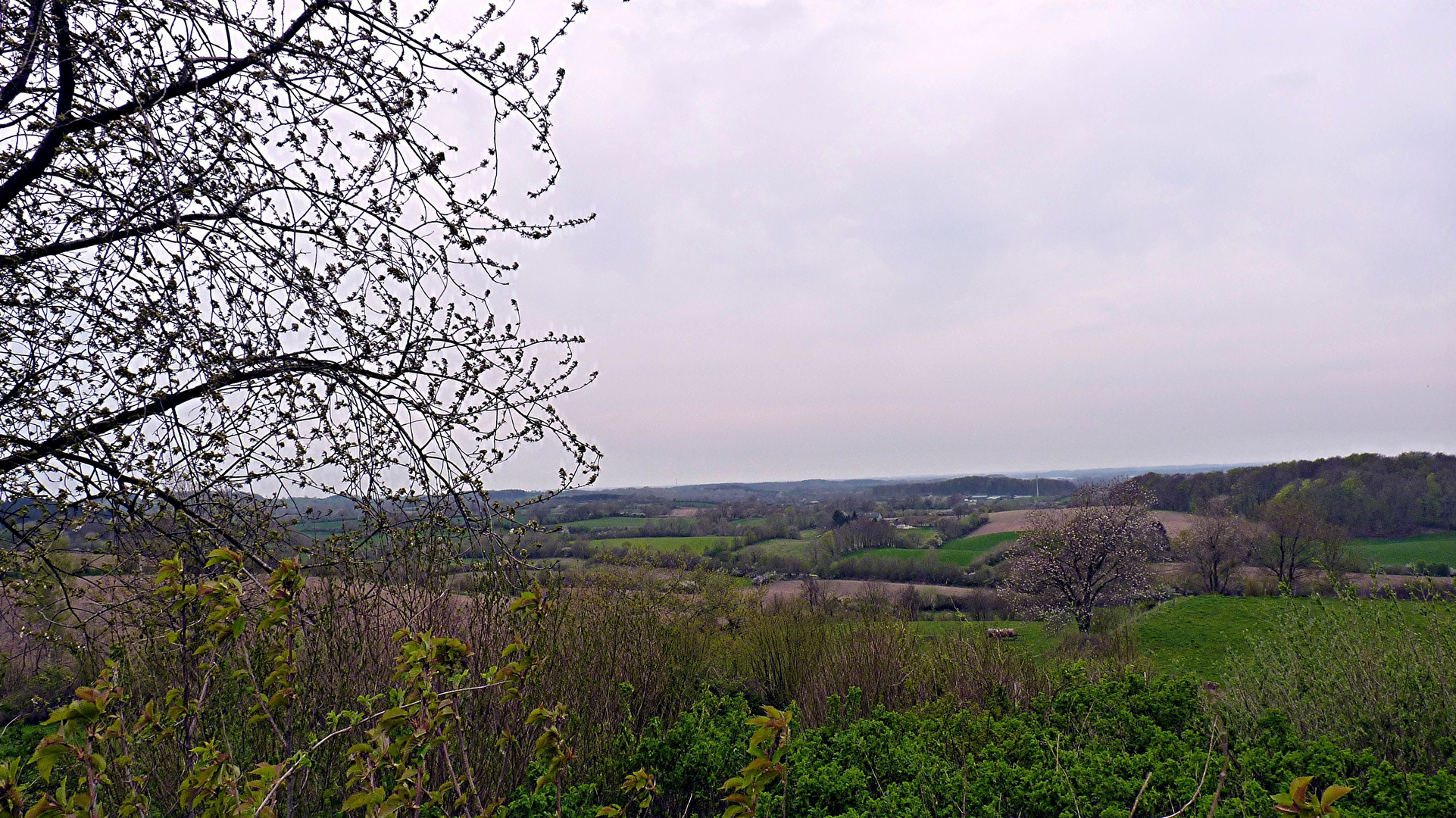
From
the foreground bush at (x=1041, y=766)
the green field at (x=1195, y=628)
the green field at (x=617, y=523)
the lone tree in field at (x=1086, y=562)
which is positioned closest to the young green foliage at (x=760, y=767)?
the foreground bush at (x=1041, y=766)

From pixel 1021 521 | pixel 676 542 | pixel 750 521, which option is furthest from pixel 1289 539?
pixel 750 521

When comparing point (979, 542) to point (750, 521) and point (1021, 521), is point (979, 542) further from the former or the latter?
point (750, 521)

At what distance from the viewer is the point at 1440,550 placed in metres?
34.3

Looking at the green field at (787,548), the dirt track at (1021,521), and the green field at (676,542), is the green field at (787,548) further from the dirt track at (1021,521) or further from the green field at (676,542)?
the dirt track at (1021,521)

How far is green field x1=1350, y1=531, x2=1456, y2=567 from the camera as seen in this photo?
109ft

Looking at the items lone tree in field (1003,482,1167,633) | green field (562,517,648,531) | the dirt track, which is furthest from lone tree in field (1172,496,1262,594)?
green field (562,517,648,531)

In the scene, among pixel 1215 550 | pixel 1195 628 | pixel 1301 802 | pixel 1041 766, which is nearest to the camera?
pixel 1301 802

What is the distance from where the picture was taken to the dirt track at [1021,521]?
34.0 m

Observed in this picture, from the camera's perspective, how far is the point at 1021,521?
48375 mm

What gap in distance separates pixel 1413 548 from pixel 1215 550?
619 inches

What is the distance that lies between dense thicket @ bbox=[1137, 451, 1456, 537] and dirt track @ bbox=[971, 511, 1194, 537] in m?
1.50

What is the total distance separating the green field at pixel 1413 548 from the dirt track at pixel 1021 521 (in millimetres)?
7062

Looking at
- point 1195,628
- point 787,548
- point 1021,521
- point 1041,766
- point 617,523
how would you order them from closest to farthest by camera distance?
1. point 1041,766
2. point 1195,628
3. point 787,548
4. point 1021,521
5. point 617,523

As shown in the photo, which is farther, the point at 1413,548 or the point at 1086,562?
the point at 1413,548
